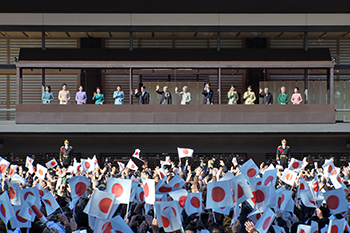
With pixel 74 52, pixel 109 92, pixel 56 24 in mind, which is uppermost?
pixel 56 24

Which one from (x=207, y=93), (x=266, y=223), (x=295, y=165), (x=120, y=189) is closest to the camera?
(x=266, y=223)

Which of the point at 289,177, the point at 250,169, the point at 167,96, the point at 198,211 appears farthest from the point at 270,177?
the point at 167,96

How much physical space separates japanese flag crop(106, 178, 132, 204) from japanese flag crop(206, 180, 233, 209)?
1333 millimetres

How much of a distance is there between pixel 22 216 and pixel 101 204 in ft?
3.99

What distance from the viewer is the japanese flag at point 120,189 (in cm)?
682

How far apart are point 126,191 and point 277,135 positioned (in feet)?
56.4

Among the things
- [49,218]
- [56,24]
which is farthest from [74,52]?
[49,218]

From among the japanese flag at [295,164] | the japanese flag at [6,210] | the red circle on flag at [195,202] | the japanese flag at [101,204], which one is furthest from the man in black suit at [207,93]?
the japanese flag at [6,210]

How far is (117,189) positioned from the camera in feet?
22.6

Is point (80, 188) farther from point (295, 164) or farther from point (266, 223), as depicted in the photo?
point (295, 164)

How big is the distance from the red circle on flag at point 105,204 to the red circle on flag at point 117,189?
513 millimetres

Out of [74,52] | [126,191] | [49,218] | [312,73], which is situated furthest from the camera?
[312,73]

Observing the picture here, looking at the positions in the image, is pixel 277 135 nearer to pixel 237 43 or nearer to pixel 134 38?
pixel 237 43
